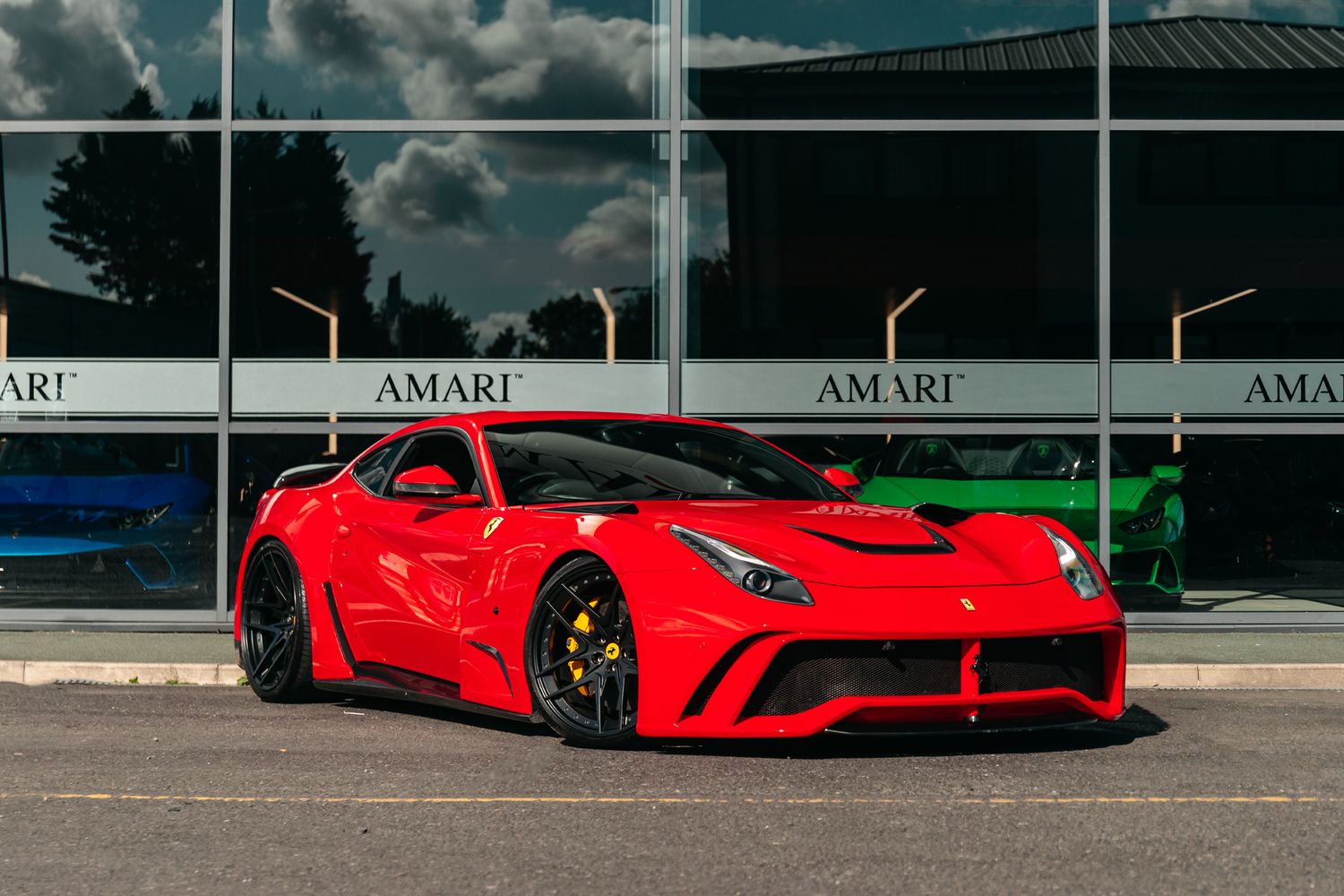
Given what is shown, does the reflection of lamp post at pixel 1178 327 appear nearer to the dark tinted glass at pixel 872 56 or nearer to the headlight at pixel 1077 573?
the dark tinted glass at pixel 872 56

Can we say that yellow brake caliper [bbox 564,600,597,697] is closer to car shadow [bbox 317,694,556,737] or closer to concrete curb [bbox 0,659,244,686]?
car shadow [bbox 317,694,556,737]

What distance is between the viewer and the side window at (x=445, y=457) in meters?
7.45

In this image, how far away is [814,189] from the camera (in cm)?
1209

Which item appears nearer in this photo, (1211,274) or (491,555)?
(491,555)

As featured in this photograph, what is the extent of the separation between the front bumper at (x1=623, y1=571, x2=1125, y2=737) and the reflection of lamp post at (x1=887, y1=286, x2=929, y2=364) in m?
6.13

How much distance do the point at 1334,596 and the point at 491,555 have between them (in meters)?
7.59

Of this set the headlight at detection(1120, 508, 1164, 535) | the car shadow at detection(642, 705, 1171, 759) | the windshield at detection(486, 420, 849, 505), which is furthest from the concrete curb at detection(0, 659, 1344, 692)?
the headlight at detection(1120, 508, 1164, 535)

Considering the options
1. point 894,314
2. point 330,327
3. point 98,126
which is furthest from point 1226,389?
point 98,126

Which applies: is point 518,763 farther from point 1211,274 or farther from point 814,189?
point 1211,274

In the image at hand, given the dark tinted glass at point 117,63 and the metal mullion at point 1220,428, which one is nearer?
the metal mullion at point 1220,428

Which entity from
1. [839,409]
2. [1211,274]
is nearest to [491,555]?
[839,409]

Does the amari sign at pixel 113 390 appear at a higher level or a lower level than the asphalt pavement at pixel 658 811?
higher

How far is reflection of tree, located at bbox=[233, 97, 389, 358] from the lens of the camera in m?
11.9

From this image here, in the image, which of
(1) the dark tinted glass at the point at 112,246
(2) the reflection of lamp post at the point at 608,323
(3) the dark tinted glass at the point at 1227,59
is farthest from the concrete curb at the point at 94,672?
(3) the dark tinted glass at the point at 1227,59
